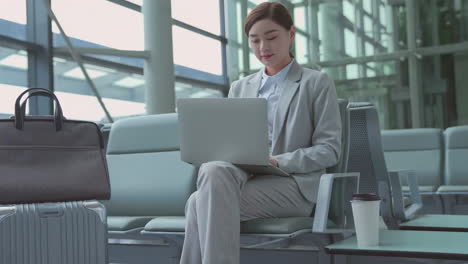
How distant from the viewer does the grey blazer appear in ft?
7.43

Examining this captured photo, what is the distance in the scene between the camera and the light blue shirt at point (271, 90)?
2.43m

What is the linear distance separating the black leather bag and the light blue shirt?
2.44ft

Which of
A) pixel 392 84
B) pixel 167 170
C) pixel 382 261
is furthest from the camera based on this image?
pixel 392 84

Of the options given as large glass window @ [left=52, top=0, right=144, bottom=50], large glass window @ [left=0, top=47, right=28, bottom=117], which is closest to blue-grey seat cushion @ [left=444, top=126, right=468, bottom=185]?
large glass window @ [left=52, top=0, right=144, bottom=50]

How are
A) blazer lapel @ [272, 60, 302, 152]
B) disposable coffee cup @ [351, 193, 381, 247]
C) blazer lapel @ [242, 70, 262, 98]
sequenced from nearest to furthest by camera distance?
1. disposable coffee cup @ [351, 193, 381, 247]
2. blazer lapel @ [272, 60, 302, 152]
3. blazer lapel @ [242, 70, 262, 98]

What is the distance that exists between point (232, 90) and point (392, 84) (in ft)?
22.1

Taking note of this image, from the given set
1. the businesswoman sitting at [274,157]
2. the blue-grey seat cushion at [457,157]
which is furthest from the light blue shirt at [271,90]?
the blue-grey seat cushion at [457,157]

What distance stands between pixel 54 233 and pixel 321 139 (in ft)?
3.30

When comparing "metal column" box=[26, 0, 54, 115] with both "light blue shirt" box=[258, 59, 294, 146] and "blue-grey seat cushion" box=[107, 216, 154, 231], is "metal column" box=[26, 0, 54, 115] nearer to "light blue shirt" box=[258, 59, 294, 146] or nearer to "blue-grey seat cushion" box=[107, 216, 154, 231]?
"blue-grey seat cushion" box=[107, 216, 154, 231]

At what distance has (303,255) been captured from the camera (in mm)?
2361

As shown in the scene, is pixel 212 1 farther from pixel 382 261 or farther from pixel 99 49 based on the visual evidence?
pixel 382 261

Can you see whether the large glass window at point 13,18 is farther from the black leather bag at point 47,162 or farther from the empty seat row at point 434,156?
the black leather bag at point 47,162

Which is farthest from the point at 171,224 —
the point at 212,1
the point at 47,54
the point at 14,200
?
the point at 212,1

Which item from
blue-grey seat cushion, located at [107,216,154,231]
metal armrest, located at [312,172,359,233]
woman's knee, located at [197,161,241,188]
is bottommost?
blue-grey seat cushion, located at [107,216,154,231]
